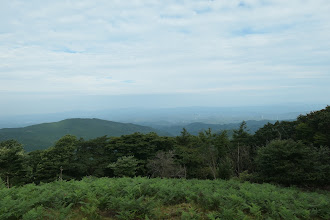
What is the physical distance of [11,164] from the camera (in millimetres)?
22766

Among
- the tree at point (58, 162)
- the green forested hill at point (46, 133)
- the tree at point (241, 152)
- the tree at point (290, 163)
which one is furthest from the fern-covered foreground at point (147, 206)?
the green forested hill at point (46, 133)

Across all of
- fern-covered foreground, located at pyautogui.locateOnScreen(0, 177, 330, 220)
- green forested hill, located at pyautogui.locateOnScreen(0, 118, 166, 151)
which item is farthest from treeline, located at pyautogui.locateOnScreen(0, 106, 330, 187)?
green forested hill, located at pyautogui.locateOnScreen(0, 118, 166, 151)

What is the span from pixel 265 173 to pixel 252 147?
1935 cm

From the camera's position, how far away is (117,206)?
5723 millimetres

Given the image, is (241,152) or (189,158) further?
(241,152)

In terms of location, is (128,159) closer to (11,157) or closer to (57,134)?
(11,157)

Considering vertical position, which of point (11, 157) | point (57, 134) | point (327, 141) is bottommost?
point (57, 134)

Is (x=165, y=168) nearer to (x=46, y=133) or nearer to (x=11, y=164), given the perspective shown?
(x=11, y=164)

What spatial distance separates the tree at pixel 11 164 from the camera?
21.7 m

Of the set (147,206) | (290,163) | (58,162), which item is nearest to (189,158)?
(290,163)

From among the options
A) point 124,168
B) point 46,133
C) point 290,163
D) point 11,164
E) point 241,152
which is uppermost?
point 290,163

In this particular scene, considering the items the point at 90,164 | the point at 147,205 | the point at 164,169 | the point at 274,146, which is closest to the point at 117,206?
the point at 147,205

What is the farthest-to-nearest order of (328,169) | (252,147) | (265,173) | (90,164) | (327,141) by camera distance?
(252,147), (90,164), (327,141), (265,173), (328,169)

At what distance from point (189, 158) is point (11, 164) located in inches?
885
